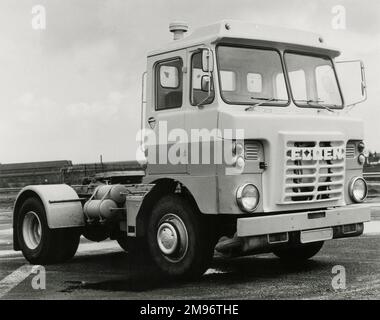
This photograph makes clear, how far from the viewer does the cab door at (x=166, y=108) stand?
860 centimetres

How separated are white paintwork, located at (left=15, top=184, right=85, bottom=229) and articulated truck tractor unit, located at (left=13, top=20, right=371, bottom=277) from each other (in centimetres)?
73

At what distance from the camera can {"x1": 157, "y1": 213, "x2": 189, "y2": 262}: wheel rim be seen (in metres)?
8.21

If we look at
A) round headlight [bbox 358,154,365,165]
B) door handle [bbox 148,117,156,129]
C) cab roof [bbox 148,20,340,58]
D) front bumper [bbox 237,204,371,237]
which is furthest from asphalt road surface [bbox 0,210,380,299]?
cab roof [bbox 148,20,340,58]

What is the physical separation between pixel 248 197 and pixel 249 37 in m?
1.90

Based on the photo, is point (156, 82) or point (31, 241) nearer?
point (156, 82)

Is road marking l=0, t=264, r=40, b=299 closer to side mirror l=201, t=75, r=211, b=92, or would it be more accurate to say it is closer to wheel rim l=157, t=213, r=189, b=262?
wheel rim l=157, t=213, r=189, b=262

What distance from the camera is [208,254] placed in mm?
8078

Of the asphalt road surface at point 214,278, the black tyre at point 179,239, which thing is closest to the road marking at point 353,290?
the asphalt road surface at point 214,278

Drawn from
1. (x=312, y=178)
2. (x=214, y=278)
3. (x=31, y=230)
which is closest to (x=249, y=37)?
(x=312, y=178)

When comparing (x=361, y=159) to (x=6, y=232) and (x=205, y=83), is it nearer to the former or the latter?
(x=205, y=83)
